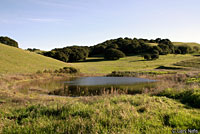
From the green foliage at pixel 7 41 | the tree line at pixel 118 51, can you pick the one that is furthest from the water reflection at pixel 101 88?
the green foliage at pixel 7 41

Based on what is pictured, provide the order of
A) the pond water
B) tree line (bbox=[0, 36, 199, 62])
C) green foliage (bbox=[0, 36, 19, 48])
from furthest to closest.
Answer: green foliage (bbox=[0, 36, 19, 48]), tree line (bbox=[0, 36, 199, 62]), the pond water

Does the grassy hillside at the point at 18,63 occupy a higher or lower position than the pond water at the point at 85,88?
higher

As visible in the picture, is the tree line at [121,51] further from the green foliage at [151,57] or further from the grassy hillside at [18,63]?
the grassy hillside at [18,63]

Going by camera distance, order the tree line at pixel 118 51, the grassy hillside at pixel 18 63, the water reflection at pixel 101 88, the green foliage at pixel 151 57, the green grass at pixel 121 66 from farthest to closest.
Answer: the tree line at pixel 118 51
the green foliage at pixel 151 57
the green grass at pixel 121 66
the grassy hillside at pixel 18 63
the water reflection at pixel 101 88

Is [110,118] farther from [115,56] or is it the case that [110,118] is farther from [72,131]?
[115,56]

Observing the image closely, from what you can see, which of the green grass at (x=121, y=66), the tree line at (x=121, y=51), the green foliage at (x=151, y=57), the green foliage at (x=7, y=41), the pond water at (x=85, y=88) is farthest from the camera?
the green foliage at (x=7, y=41)

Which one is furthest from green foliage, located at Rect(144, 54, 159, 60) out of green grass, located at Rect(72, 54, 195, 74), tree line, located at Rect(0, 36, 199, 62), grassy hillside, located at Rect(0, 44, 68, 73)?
grassy hillside, located at Rect(0, 44, 68, 73)

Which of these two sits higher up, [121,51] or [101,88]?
[121,51]

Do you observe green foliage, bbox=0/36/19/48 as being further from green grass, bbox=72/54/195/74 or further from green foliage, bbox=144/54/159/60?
green foliage, bbox=144/54/159/60

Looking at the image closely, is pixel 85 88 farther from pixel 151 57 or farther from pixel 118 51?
pixel 118 51

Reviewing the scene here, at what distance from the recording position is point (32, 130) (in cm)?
→ 504

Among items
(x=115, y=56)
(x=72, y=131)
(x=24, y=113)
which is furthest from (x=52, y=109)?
(x=115, y=56)

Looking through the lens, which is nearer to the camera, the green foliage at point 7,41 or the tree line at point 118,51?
the tree line at point 118,51

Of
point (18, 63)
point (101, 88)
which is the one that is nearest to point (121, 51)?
point (18, 63)
